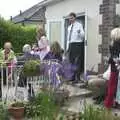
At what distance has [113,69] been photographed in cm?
910

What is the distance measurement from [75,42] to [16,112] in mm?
5336

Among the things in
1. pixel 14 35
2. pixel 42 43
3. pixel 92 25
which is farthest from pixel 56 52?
pixel 14 35

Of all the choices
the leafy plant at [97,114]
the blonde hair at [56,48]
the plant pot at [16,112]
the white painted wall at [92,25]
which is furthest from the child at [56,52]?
the leafy plant at [97,114]

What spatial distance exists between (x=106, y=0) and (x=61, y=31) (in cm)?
344

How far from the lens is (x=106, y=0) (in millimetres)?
11820

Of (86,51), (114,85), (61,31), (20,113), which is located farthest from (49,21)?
(20,113)

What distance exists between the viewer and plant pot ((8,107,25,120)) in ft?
24.9

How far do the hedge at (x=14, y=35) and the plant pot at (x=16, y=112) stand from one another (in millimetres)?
12634

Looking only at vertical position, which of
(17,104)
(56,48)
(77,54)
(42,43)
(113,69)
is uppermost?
(42,43)

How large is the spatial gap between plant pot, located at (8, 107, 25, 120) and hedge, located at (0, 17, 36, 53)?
12.6 metres

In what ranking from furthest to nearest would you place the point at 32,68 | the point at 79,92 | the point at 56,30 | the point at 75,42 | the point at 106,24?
1. the point at 56,30
2. the point at 75,42
3. the point at 106,24
4. the point at 79,92
5. the point at 32,68

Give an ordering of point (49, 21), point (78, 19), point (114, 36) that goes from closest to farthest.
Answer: point (114, 36), point (78, 19), point (49, 21)

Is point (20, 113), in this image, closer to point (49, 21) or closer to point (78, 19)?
point (78, 19)

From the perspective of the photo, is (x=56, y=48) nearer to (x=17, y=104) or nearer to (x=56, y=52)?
(x=56, y=52)
